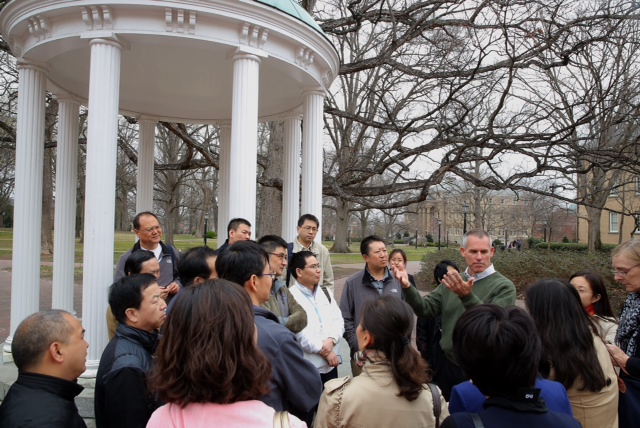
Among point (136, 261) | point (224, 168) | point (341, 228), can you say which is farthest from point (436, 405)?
point (341, 228)

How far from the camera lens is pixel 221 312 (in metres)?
1.80

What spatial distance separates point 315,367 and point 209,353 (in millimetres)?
1122

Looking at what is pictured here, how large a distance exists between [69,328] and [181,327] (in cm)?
95

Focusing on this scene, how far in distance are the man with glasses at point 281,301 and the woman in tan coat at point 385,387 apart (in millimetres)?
1253

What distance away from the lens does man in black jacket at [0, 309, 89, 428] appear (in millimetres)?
2098

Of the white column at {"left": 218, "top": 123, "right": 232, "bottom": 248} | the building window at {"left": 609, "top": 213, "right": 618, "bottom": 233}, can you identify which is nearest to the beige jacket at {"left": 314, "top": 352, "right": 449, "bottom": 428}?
the white column at {"left": 218, "top": 123, "right": 232, "bottom": 248}

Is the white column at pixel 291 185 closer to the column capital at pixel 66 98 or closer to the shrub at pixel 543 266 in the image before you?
the column capital at pixel 66 98

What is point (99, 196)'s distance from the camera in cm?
535

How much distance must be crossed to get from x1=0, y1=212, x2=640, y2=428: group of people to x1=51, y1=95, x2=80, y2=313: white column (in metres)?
4.00

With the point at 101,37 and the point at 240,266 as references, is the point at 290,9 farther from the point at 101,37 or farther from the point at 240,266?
the point at 240,266

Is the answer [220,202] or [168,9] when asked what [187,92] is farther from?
[168,9]

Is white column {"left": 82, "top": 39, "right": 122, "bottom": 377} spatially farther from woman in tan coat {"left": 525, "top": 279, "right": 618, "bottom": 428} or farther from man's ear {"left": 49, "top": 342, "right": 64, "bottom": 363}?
woman in tan coat {"left": 525, "top": 279, "right": 618, "bottom": 428}

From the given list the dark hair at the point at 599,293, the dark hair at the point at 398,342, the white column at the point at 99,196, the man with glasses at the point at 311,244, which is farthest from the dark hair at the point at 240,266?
the white column at the point at 99,196

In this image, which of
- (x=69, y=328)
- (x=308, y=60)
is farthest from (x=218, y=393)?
(x=308, y=60)
